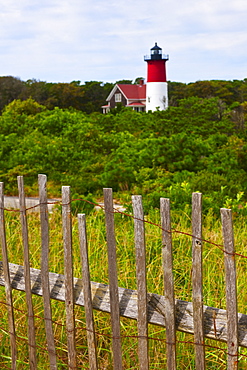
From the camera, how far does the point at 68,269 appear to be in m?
2.73

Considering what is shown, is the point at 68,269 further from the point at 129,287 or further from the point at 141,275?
the point at 129,287

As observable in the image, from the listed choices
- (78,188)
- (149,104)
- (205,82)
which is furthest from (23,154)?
(205,82)

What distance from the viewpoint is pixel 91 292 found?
273 centimetres

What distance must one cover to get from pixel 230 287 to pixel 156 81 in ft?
123

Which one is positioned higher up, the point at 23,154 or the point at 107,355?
the point at 23,154

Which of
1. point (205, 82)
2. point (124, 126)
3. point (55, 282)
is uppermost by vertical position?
point (205, 82)

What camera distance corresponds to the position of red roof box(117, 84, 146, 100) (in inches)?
1891

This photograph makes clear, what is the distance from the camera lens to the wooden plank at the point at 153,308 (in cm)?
231

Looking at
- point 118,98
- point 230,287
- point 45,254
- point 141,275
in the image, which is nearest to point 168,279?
point 141,275

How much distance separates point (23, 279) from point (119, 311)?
34.6 inches

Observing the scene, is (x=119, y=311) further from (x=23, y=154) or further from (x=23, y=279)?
(x=23, y=154)

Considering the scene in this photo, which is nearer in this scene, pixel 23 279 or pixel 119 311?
pixel 119 311

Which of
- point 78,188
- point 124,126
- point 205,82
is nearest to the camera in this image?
point 78,188

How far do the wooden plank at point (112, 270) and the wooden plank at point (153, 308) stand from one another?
0.22 feet
